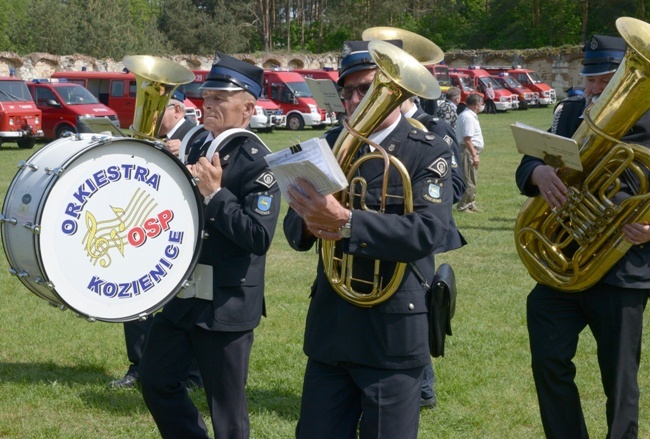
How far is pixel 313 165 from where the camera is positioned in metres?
2.97

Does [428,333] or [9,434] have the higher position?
[428,333]

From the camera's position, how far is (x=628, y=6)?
58.1 metres

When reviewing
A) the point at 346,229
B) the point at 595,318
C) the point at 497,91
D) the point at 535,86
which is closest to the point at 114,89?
the point at 497,91

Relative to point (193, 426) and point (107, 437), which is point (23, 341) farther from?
point (193, 426)

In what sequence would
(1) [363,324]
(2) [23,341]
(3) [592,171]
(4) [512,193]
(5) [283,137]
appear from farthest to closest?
(5) [283,137]
(4) [512,193]
(2) [23,341]
(3) [592,171]
(1) [363,324]

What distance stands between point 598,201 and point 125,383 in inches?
136

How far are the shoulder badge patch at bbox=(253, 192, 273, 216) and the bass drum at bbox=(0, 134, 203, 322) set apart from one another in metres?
0.29

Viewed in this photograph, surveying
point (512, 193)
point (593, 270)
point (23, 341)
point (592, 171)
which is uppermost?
point (592, 171)

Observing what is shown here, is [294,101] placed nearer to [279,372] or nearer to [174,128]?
[174,128]

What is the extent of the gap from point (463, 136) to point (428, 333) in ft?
32.7

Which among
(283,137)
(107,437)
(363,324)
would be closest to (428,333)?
(363,324)

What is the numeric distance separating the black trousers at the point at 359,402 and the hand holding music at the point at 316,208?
23.3 inches

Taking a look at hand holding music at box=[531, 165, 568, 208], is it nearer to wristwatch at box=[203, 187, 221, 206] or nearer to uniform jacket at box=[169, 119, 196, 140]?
wristwatch at box=[203, 187, 221, 206]

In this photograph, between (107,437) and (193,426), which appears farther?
(107,437)
